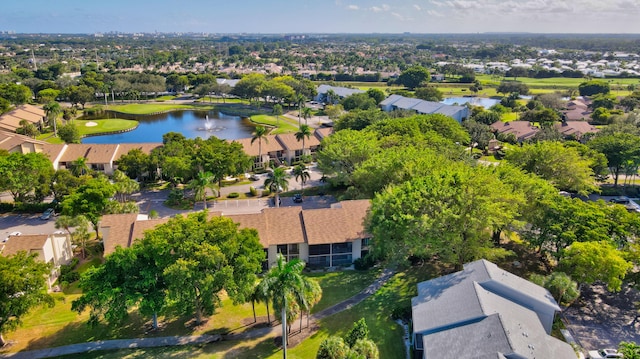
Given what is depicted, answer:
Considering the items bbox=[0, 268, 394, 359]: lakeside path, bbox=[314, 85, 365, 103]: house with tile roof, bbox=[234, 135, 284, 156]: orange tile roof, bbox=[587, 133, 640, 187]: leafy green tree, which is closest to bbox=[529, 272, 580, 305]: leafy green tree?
bbox=[0, 268, 394, 359]: lakeside path

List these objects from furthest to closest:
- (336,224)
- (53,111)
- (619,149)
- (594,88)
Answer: (594,88), (53,111), (619,149), (336,224)

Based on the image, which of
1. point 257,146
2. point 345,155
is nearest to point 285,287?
point 345,155

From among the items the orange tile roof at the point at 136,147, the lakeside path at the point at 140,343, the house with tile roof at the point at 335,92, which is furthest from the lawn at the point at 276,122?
the lakeside path at the point at 140,343

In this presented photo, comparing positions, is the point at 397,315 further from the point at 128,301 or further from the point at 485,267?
the point at 128,301

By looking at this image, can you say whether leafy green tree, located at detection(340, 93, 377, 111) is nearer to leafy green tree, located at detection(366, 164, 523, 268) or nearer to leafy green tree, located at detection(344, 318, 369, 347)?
leafy green tree, located at detection(366, 164, 523, 268)

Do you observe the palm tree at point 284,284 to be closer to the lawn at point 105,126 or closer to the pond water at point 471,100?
the lawn at point 105,126

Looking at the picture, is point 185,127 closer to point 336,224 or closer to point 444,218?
point 336,224
